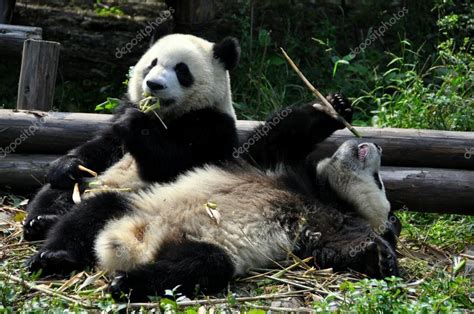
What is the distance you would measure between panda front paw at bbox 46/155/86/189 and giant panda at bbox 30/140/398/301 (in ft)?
2.36

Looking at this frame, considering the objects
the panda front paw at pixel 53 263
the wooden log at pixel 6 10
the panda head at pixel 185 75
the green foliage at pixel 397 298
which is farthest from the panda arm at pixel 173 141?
the wooden log at pixel 6 10

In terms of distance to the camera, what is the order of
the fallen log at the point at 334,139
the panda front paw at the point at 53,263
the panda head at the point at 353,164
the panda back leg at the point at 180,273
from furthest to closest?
1. the fallen log at the point at 334,139
2. the panda head at the point at 353,164
3. the panda front paw at the point at 53,263
4. the panda back leg at the point at 180,273

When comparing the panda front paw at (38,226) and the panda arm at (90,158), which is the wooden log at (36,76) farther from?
the panda front paw at (38,226)

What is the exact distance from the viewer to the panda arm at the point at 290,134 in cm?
498

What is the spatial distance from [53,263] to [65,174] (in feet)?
3.27

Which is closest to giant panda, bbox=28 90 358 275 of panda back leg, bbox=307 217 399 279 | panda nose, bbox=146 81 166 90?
panda nose, bbox=146 81 166 90

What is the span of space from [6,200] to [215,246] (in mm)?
2432

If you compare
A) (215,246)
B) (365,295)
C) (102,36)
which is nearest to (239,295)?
(215,246)

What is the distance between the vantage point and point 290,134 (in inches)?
197

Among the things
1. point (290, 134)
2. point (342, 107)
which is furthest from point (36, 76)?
point (342, 107)

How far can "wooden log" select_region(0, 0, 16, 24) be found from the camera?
843 cm

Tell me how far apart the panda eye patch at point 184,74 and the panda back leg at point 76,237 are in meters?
0.92

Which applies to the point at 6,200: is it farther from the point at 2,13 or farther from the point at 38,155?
the point at 2,13

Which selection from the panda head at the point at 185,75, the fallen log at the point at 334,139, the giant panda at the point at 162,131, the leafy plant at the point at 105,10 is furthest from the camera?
the leafy plant at the point at 105,10
